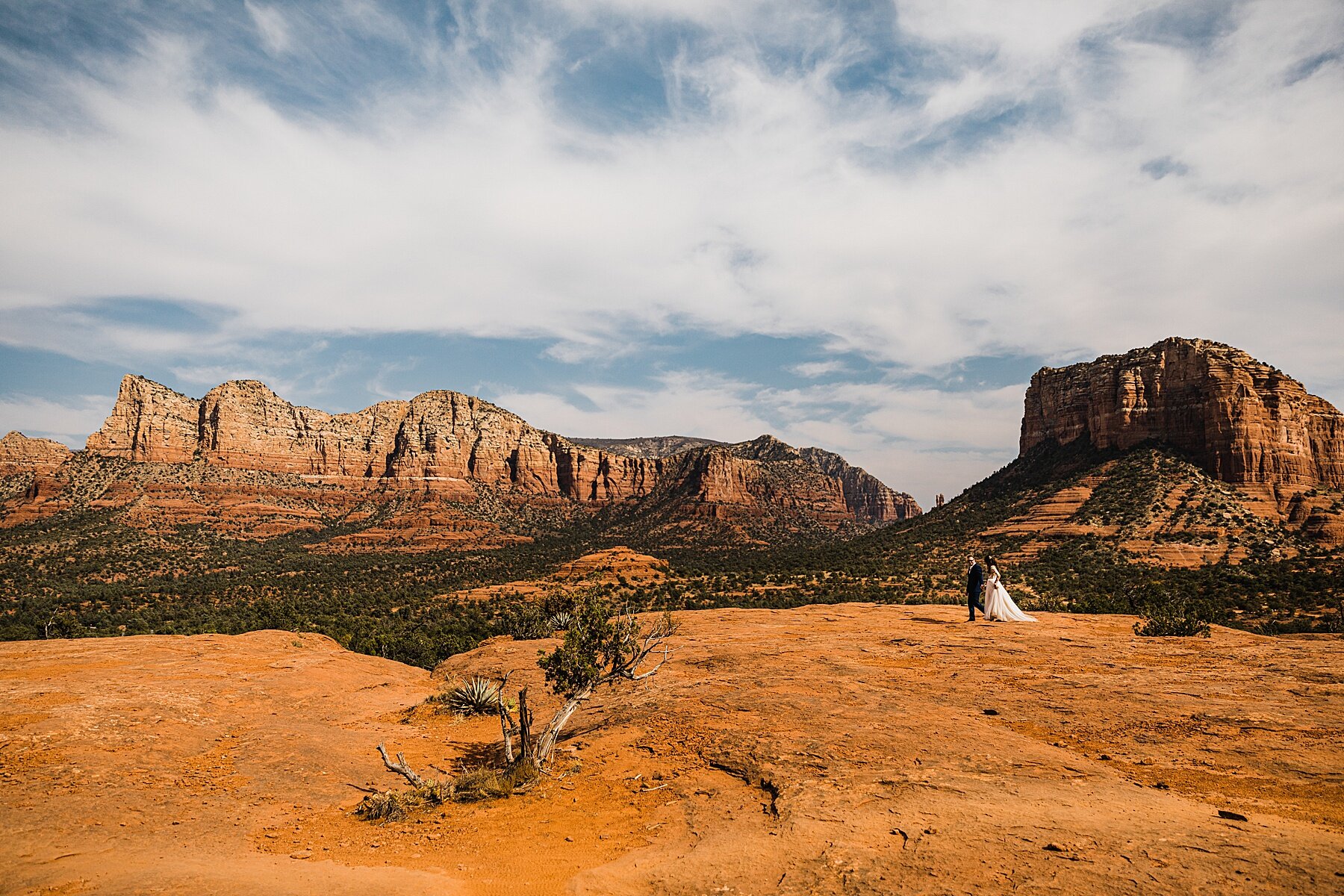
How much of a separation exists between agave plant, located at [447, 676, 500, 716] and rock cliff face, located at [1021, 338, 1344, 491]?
7319 cm

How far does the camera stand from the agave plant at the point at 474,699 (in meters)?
13.8

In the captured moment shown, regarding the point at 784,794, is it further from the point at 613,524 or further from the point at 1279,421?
the point at 613,524

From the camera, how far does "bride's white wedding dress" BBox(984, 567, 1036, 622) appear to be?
20500 mm

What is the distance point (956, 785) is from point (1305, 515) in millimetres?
70268

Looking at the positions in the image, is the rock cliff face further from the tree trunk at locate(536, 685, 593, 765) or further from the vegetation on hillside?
the tree trunk at locate(536, 685, 593, 765)

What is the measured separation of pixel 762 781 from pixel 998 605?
15323 mm

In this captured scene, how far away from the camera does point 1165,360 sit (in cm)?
6888

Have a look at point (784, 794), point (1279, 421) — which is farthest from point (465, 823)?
point (1279, 421)

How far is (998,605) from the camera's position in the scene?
20656 mm

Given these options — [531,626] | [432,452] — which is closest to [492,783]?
[531,626]

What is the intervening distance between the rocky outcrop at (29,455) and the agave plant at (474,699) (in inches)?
Result: 5697

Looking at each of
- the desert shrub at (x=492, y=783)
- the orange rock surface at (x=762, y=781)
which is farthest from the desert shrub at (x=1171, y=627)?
the desert shrub at (x=492, y=783)

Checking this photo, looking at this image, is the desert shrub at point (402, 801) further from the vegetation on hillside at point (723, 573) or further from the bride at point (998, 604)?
the bride at point (998, 604)

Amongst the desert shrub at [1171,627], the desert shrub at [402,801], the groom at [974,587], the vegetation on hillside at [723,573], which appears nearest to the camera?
the desert shrub at [402,801]
